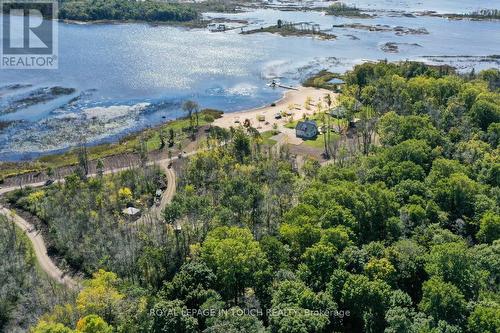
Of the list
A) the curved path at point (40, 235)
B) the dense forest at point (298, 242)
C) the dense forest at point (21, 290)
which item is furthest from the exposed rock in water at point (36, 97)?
the dense forest at point (21, 290)

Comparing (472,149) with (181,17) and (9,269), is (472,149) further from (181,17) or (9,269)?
(181,17)

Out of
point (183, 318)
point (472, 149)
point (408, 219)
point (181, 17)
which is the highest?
point (181, 17)

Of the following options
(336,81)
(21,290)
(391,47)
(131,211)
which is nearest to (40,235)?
(131,211)

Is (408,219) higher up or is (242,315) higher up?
(408,219)

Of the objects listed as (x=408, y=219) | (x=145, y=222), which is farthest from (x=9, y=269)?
(x=408, y=219)

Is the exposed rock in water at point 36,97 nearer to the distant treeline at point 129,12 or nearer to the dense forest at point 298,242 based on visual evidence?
the dense forest at point 298,242

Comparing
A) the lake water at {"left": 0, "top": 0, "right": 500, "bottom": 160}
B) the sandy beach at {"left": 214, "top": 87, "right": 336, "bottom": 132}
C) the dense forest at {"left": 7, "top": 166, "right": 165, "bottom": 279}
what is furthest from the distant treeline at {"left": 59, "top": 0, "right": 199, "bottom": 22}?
the dense forest at {"left": 7, "top": 166, "right": 165, "bottom": 279}

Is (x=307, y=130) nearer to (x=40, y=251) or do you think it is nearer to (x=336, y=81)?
(x=336, y=81)
